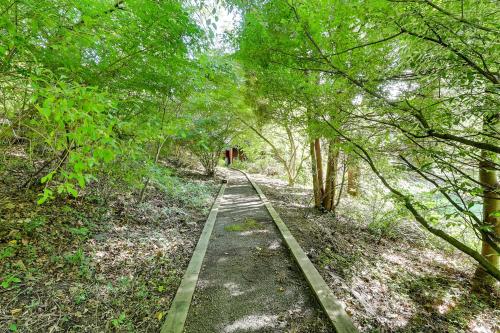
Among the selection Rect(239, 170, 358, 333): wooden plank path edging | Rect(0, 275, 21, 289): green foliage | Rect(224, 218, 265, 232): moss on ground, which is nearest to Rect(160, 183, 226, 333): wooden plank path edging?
Rect(224, 218, 265, 232): moss on ground

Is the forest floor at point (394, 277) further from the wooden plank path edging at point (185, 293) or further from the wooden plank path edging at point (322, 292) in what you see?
the wooden plank path edging at point (185, 293)

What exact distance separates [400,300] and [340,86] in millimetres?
2981

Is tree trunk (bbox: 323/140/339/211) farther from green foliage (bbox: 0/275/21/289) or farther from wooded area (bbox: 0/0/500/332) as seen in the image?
green foliage (bbox: 0/275/21/289)

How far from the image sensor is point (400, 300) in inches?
120

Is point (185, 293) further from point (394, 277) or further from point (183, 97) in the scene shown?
point (183, 97)

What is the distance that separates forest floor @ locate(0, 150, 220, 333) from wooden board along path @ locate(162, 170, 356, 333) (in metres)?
0.26

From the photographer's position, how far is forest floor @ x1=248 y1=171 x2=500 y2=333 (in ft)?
8.89

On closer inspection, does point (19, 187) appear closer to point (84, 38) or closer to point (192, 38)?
point (84, 38)

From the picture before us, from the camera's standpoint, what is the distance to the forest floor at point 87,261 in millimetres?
2256

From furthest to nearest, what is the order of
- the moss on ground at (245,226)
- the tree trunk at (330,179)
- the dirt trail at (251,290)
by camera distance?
1. the tree trunk at (330,179)
2. the moss on ground at (245,226)
3. the dirt trail at (251,290)

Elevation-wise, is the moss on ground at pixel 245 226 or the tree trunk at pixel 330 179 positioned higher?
the tree trunk at pixel 330 179

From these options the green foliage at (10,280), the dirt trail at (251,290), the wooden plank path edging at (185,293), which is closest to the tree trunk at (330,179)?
the dirt trail at (251,290)

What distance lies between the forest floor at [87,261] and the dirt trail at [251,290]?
1.27 ft

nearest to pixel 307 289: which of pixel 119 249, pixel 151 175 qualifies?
pixel 119 249
